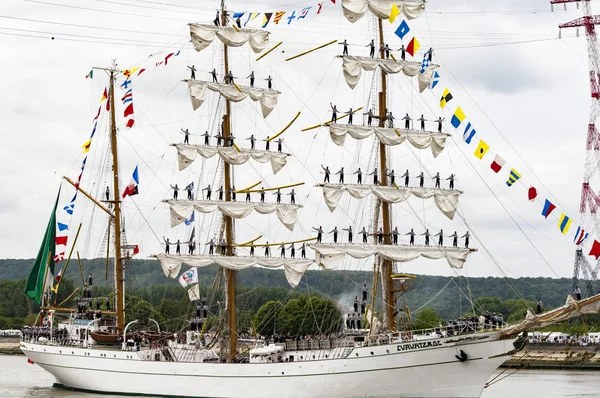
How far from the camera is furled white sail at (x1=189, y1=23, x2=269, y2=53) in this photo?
64.0 meters

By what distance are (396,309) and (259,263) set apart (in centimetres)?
904

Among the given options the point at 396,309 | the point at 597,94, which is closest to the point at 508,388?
the point at 396,309

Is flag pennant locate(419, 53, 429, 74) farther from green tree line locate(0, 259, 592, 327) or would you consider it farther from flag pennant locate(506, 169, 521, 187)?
green tree line locate(0, 259, 592, 327)

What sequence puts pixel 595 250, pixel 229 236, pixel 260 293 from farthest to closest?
pixel 260 293 → pixel 229 236 → pixel 595 250

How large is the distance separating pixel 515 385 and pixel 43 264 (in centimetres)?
3217

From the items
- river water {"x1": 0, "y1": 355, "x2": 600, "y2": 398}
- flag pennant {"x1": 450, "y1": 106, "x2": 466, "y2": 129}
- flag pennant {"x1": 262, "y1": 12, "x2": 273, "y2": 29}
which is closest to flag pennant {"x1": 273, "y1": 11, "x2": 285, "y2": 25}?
flag pennant {"x1": 262, "y1": 12, "x2": 273, "y2": 29}

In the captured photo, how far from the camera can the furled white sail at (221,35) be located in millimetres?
64000

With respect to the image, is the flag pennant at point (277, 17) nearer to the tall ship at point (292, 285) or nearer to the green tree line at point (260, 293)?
the tall ship at point (292, 285)

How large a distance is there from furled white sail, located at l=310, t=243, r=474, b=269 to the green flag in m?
19.2

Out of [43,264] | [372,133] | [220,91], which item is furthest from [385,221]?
[43,264]

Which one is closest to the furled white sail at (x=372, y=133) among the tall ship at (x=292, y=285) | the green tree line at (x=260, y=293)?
the tall ship at (x=292, y=285)

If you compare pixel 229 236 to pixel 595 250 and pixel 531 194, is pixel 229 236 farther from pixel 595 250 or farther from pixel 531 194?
pixel 595 250

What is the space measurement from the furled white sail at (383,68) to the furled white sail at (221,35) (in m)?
6.71

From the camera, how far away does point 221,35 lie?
64.1 meters
